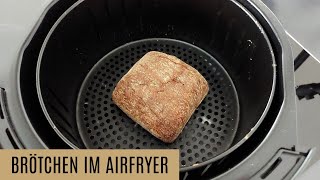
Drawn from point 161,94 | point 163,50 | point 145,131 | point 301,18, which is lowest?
point 145,131

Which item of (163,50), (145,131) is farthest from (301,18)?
(145,131)

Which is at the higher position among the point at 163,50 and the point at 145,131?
the point at 163,50

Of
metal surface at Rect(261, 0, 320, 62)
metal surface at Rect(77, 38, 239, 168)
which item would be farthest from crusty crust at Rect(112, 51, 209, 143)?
metal surface at Rect(261, 0, 320, 62)

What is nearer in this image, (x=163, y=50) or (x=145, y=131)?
(x=145, y=131)

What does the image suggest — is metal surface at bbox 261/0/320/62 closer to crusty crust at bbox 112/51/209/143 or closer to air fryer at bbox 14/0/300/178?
air fryer at bbox 14/0/300/178

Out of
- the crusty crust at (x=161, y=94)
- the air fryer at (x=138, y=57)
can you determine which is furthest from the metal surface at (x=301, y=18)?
the crusty crust at (x=161, y=94)

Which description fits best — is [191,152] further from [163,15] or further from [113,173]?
[163,15]

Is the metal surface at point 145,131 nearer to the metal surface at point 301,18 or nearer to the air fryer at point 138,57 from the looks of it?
the air fryer at point 138,57

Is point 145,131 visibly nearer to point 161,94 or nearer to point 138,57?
point 161,94
